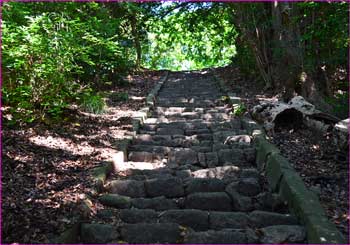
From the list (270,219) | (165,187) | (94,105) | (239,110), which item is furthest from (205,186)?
(94,105)

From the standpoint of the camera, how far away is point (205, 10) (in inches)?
611

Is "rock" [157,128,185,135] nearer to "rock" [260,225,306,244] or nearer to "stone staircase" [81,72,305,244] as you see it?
"stone staircase" [81,72,305,244]

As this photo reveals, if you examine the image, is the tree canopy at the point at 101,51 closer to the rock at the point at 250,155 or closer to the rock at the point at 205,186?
the rock at the point at 250,155

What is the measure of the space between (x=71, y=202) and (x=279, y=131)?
3.84 metres

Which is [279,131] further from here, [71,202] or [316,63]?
[71,202]

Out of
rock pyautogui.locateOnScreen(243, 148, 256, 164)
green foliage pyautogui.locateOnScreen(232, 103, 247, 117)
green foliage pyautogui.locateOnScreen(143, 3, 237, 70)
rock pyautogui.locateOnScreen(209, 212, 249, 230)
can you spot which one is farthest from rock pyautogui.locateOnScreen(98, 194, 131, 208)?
green foliage pyautogui.locateOnScreen(143, 3, 237, 70)

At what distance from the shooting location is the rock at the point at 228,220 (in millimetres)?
3727

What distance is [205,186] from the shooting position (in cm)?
457

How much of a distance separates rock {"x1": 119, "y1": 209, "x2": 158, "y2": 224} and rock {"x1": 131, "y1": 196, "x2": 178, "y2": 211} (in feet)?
0.79

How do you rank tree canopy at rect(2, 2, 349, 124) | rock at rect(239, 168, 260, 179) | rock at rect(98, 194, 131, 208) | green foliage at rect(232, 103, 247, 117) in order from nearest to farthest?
rock at rect(98, 194, 131, 208) → rock at rect(239, 168, 260, 179) → tree canopy at rect(2, 2, 349, 124) → green foliage at rect(232, 103, 247, 117)

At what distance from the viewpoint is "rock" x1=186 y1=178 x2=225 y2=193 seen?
4.56m

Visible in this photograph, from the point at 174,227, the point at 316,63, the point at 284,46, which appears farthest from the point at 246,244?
the point at 316,63

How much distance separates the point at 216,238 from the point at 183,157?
8.00 ft

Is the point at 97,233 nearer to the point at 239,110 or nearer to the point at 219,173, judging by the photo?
the point at 219,173
